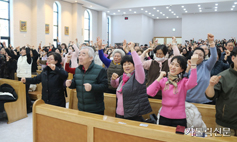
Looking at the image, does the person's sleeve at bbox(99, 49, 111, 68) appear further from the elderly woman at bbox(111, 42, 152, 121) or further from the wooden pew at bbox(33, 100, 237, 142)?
the wooden pew at bbox(33, 100, 237, 142)

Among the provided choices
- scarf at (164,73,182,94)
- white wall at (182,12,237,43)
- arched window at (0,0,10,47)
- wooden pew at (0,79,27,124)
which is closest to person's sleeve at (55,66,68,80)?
scarf at (164,73,182,94)

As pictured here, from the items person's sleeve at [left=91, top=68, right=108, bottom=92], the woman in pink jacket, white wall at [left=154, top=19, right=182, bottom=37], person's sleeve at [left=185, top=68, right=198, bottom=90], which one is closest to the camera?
person's sleeve at [left=185, top=68, right=198, bottom=90]

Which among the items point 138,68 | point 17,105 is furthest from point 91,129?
point 17,105

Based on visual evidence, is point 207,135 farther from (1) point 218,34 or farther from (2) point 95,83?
(1) point 218,34

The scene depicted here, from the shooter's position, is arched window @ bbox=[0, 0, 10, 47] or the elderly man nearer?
the elderly man

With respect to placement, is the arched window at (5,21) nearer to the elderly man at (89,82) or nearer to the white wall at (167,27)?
the elderly man at (89,82)

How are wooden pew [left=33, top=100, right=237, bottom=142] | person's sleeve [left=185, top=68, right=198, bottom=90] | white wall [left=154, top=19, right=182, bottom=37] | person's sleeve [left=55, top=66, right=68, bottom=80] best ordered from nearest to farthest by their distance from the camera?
1. wooden pew [left=33, top=100, right=237, bottom=142]
2. person's sleeve [left=185, top=68, right=198, bottom=90]
3. person's sleeve [left=55, top=66, right=68, bottom=80]
4. white wall [left=154, top=19, right=182, bottom=37]

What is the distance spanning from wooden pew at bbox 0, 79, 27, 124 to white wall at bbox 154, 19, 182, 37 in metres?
23.7

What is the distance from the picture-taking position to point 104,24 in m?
21.3

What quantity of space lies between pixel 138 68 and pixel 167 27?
25265 millimetres

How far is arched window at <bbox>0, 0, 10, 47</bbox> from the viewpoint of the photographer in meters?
12.4

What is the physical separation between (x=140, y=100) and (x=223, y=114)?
896mm

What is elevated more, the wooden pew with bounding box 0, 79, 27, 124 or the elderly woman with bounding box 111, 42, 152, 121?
the elderly woman with bounding box 111, 42, 152, 121

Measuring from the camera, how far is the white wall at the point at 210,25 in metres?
20.7
